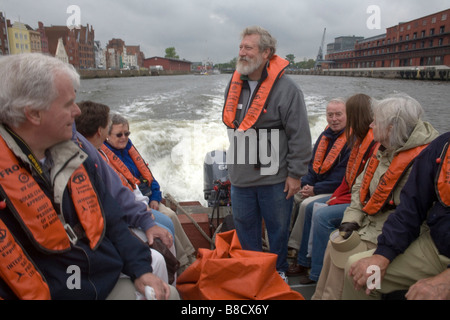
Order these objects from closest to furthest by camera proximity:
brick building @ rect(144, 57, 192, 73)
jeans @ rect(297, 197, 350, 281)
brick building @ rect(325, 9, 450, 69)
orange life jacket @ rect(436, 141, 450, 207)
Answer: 1. orange life jacket @ rect(436, 141, 450, 207)
2. jeans @ rect(297, 197, 350, 281)
3. brick building @ rect(325, 9, 450, 69)
4. brick building @ rect(144, 57, 192, 73)

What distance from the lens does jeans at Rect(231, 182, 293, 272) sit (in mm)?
2375

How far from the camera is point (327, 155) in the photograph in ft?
9.76

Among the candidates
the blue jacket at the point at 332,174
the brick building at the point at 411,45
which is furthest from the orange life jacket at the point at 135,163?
the brick building at the point at 411,45

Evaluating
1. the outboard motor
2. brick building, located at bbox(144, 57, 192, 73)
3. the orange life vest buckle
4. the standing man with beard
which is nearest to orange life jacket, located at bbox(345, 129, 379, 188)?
the standing man with beard

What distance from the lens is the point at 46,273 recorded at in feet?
4.01

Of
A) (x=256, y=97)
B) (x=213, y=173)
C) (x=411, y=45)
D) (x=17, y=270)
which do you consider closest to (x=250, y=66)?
(x=256, y=97)

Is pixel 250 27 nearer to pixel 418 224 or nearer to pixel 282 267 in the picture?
pixel 418 224

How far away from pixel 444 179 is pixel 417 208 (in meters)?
0.21

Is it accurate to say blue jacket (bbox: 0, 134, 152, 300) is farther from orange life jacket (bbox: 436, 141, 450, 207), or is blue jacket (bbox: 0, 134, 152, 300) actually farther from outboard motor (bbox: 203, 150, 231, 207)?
outboard motor (bbox: 203, 150, 231, 207)

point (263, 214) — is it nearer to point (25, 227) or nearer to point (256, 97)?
point (256, 97)

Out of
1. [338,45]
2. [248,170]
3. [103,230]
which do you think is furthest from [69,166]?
[338,45]

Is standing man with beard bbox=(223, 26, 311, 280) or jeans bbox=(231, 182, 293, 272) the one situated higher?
standing man with beard bbox=(223, 26, 311, 280)

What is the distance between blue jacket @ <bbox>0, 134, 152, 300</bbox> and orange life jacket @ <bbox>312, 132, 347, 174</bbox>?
1961mm

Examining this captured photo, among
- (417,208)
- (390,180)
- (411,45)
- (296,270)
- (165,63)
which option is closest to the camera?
(417,208)
